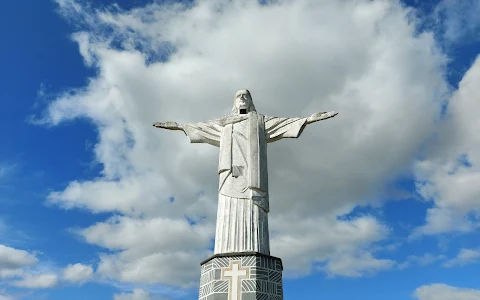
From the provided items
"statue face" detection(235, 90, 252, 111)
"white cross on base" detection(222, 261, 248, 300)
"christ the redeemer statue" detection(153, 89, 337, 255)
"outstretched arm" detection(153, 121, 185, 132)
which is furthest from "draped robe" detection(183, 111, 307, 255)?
"white cross on base" detection(222, 261, 248, 300)

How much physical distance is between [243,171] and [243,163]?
0.26 m

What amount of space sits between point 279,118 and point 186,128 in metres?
2.99

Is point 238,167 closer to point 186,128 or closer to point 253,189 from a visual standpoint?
point 253,189

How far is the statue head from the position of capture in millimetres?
14695

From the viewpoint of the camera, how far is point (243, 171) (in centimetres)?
1330

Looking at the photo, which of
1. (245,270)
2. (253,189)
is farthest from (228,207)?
(245,270)

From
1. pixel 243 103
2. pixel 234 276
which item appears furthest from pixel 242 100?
pixel 234 276

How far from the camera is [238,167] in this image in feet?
43.9

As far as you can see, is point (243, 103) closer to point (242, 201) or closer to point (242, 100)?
point (242, 100)

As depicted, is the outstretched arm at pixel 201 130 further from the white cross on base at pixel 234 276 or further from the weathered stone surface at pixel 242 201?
the white cross on base at pixel 234 276

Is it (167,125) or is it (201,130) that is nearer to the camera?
(201,130)

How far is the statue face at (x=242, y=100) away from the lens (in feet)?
48.2

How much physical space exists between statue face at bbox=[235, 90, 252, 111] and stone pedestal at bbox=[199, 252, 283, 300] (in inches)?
196

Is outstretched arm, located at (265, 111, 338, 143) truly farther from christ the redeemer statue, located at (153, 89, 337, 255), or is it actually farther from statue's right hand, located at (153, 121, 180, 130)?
statue's right hand, located at (153, 121, 180, 130)
